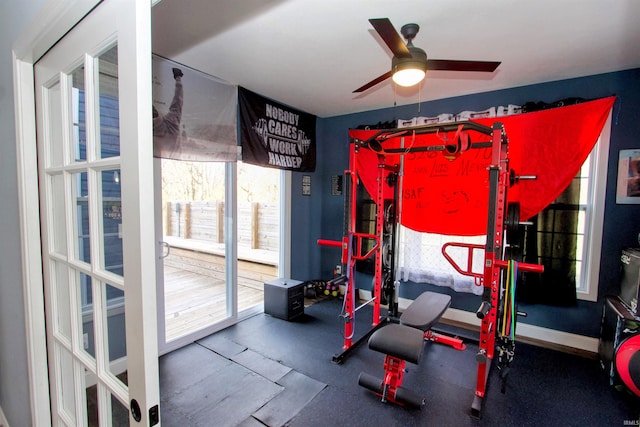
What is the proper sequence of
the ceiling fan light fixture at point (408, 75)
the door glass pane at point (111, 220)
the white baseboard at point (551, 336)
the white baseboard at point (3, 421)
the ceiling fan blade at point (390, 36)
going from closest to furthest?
1. the door glass pane at point (111, 220)
2. the ceiling fan blade at point (390, 36)
3. the white baseboard at point (3, 421)
4. the ceiling fan light fixture at point (408, 75)
5. the white baseboard at point (551, 336)

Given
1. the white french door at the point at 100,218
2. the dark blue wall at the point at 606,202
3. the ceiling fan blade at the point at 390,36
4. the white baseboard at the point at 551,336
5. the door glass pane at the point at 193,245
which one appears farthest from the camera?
the door glass pane at the point at 193,245

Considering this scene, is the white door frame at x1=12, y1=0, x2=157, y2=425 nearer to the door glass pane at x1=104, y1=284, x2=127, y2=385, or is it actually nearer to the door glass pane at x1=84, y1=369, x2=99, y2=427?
the door glass pane at x1=84, y1=369, x2=99, y2=427

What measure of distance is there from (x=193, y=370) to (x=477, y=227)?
2.89 metres

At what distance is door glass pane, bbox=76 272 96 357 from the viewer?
0.97 m

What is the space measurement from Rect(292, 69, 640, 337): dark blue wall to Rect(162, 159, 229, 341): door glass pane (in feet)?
3.36

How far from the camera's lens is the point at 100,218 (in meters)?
0.88

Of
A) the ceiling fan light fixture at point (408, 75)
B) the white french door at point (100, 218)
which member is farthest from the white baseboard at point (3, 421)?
the ceiling fan light fixture at point (408, 75)

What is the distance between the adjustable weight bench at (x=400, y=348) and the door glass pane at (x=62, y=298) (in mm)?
1595

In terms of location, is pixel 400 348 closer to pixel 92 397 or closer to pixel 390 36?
pixel 92 397

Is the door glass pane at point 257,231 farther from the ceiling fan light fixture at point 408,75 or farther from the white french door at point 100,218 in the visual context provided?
the white french door at point 100,218

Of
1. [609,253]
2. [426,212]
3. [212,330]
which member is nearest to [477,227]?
[426,212]

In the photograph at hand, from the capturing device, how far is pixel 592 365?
8.28 feet

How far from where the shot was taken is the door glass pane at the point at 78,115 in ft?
2.98

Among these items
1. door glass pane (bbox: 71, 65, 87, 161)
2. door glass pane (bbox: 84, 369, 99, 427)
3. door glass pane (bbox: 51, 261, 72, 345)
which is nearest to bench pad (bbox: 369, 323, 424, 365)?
door glass pane (bbox: 84, 369, 99, 427)
